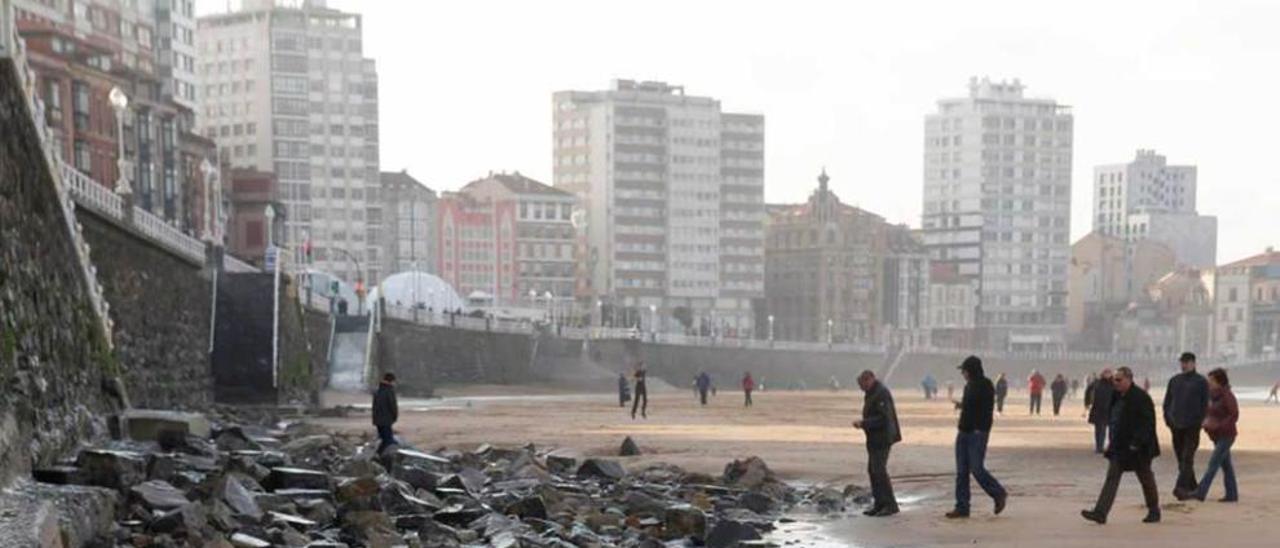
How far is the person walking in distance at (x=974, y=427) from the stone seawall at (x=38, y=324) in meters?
9.20

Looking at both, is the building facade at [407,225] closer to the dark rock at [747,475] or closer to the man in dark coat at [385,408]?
the man in dark coat at [385,408]

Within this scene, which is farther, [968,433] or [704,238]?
[704,238]

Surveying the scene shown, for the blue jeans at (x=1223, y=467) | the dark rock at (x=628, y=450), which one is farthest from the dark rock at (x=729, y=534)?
the dark rock at (x=628, y=450)

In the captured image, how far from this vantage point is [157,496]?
11.9m

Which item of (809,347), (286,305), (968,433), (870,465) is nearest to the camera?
(968,433)

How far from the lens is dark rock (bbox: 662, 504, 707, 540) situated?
43.4 feet

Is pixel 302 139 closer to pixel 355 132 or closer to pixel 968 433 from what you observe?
pixel 355 132

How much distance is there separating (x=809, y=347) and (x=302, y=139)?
58.6 m

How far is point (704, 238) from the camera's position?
160 m

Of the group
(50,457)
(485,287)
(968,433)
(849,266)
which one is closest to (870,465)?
(968,433)

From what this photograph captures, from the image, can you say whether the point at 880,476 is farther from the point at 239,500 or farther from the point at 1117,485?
the point at 239,500

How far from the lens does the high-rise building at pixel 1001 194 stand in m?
177

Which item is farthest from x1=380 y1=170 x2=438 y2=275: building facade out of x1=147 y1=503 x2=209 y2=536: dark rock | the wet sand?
x1=147 y1=503 x2=209 y2=536: dark rock

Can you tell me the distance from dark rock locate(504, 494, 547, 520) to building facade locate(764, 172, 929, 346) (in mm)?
130313
